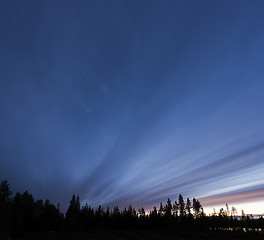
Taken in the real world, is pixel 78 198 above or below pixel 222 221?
above

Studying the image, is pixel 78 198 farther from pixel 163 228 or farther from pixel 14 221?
pixel 163 228

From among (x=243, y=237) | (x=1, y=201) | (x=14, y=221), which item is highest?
(x=1, y=201)

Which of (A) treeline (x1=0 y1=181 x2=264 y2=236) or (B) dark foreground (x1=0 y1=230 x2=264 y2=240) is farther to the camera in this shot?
(A) treeline (x1=0 y1=181 x2=264 y2=236)

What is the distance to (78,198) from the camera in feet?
287

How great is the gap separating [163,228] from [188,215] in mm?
18174

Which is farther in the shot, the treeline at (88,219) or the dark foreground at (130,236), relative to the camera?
the treeline at (88,219)

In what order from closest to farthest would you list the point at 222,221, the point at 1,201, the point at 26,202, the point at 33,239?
the point at 1,201 < the point at 33,239 < the point at 26,202 < the point at 222,221

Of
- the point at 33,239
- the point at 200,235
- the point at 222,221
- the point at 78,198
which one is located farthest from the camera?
the point at 222,221

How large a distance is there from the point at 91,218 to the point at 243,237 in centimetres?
7827

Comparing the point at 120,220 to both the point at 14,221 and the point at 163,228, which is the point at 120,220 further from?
the point at 14,221

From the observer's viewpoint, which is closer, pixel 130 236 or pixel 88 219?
pixel 130 236

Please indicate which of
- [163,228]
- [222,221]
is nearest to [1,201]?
[163,228]

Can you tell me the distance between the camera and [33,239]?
163 feet

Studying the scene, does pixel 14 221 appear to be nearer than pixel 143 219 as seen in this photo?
Yes
